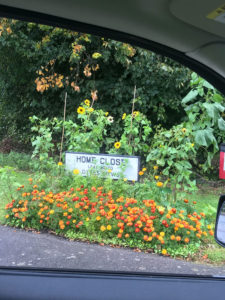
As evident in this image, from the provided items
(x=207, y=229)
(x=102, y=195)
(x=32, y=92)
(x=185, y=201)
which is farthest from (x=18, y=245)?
(x=32, y=92)

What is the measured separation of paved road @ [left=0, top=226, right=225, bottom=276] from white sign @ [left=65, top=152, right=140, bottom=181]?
32.8 inches

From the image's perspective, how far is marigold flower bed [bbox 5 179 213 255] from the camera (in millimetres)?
3559

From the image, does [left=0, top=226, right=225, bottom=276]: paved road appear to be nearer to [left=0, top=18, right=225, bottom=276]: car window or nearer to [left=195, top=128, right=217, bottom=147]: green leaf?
[left=0, top=18, right=225, bottom=276]: car window

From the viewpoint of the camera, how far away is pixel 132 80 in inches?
257

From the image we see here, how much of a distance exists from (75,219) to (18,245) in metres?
0.67

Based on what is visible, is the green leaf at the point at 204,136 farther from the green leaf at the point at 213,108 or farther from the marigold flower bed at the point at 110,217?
the marigold flower bed at the point at 110,217

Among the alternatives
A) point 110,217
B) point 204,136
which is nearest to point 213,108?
point 204,136

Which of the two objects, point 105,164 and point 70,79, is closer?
point 105,164

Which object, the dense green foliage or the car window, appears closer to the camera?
the car window

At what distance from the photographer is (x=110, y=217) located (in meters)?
3.60

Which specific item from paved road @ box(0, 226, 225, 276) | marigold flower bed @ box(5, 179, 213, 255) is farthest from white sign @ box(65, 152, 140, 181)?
paved road @ box(0, 226, 225, 276)

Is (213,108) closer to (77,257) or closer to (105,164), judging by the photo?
(105,164)

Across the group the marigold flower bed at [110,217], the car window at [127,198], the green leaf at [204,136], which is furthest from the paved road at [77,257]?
the green leaf at [204,136]

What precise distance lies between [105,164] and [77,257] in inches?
43.9
